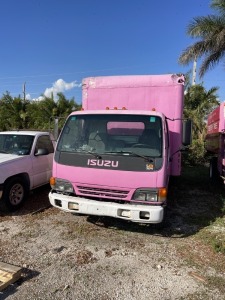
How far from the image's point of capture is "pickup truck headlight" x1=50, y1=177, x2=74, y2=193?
524cm

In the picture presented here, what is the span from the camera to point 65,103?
22859 millimetres

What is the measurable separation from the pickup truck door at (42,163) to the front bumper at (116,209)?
2233mm

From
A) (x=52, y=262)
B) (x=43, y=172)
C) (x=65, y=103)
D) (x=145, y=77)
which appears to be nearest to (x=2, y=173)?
(x=43, y=172)

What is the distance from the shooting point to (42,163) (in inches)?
292

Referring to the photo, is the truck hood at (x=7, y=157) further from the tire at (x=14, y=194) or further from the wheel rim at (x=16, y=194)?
the wheel rim at (x=16, y=194)

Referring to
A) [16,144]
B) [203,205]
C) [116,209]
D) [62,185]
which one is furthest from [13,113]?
[116,209]

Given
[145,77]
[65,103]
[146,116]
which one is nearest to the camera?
[146,116]

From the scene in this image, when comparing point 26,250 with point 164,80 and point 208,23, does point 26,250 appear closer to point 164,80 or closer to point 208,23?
point 164,80

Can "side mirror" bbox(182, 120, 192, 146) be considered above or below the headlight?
above

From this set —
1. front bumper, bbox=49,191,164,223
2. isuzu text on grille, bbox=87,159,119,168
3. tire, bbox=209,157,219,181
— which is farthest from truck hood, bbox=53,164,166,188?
tire, bbox=209,157,219,181

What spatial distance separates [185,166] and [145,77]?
8570 millimetres

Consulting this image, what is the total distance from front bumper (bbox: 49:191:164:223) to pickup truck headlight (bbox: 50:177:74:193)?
144 millimetres

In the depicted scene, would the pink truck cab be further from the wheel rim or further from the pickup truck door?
the pickup truck door

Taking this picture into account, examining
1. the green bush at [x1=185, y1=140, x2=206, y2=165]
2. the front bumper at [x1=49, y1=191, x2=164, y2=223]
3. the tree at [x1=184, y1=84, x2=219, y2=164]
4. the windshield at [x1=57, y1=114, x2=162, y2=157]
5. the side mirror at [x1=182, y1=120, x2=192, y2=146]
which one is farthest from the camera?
→ the tree at [x1=184, y1=84, x2=219, y2=164]
